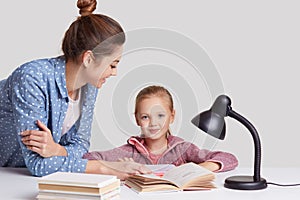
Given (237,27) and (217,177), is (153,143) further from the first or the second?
(237,27)

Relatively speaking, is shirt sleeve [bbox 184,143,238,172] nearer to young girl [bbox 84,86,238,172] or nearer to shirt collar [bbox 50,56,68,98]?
young girl [bbox 84,86,238,172]

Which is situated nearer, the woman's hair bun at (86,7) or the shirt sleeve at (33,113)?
the shirt sleeve at (33,113)

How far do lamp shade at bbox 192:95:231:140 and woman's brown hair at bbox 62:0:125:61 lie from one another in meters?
0.42

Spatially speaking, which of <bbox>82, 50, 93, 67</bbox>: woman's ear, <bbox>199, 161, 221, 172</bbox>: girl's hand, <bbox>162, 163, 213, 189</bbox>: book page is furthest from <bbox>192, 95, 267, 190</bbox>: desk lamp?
<bbox>82, 50, 93, 67</bbox>: woman's ear

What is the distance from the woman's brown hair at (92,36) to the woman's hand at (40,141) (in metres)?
0.34

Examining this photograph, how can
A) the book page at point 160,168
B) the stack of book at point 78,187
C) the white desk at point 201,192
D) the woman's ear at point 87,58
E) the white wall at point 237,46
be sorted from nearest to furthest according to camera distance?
the stack of book at point 78,187
the white desk at point 201,192
the book page at point 160,168
the woman's ear at point 87,58
the white wall at point 237,46

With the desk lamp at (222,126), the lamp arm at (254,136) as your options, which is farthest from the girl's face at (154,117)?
the lamp arm at (254,136)

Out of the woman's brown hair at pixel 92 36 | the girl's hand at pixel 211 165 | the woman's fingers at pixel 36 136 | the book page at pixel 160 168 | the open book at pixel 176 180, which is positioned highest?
the woman's brown hair at pixel 92 36

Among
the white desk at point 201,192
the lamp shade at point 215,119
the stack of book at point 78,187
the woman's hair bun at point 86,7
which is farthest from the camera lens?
the woman's hair bun at point 86,7

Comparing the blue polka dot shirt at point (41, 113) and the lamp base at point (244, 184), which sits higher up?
the blue polka dot shirt at point (41, 113)

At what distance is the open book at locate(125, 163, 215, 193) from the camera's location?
244 centimetres

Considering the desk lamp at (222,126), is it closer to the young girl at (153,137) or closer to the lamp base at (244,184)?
the lamp base at (244,184)

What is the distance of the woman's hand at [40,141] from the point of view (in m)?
2.62

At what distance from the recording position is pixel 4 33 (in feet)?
12.4
